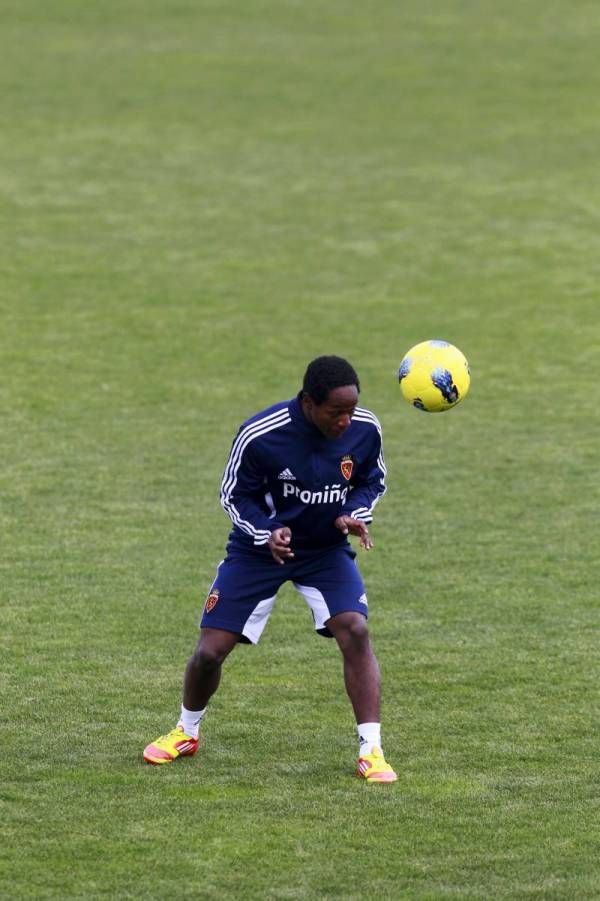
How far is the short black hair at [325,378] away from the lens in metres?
8.12

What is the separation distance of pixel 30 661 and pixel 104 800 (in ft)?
8.11

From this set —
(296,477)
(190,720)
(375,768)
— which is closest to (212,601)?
(190,720)

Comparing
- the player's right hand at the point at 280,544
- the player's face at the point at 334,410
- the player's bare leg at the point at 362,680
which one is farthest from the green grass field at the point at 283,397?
the player's face at the point at 334,410

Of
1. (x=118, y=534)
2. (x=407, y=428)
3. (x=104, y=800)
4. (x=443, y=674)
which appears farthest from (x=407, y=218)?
(x=104, y=800)

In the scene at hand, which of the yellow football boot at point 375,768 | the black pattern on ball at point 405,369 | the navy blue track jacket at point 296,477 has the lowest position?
the yellow football boot at point 375,768

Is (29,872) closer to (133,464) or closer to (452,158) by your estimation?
(133,464)

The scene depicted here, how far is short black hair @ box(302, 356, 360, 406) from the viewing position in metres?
8.12

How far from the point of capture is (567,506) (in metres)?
14.4

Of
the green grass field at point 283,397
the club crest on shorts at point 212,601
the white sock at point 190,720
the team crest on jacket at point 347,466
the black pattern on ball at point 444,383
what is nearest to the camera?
the green grass field at point 283,397

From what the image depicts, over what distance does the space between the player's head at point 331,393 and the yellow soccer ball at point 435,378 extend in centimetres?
97

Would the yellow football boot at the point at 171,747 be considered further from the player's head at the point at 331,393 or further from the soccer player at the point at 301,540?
the player's head at the point at 331,393

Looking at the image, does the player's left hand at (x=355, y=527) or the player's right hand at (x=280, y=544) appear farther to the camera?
the player's left hand at (x=355, y=527)

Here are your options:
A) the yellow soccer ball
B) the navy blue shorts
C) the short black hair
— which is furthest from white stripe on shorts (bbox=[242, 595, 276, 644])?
the yellow soccer ball

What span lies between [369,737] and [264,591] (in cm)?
95
